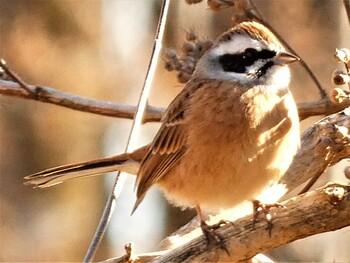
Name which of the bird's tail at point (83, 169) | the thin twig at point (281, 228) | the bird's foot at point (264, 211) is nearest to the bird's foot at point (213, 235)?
the thin twig at point (281, 228)

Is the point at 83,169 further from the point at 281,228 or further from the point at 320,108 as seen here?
the point at 281,228

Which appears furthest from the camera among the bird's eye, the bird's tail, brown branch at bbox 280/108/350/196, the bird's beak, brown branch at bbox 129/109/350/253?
the bird's tail

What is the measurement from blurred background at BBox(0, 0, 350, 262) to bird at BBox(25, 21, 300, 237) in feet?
11.1

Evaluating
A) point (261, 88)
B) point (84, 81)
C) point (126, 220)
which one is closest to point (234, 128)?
point (261, 88)

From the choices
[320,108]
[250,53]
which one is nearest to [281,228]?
[320,108]

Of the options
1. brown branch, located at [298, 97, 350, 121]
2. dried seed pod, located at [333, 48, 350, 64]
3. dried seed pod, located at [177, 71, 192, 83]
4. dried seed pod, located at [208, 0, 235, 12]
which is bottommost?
dried seed pod, located at [333, 48, 350, 64]

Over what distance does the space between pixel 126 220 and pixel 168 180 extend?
401 centimetres

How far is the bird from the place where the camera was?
12.3 feet

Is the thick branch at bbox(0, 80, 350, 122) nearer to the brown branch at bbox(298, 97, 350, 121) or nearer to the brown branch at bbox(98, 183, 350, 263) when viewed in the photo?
the brown branch at bbox(298, 97, 350, 121)

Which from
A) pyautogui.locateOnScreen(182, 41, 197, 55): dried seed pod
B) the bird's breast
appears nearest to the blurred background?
pyautogui.locateOnScreen(182, 41, 197, 55): dried seed pod

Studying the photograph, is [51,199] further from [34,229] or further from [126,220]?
[126,220]

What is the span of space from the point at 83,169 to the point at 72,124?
450cm

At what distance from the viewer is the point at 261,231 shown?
3393mm

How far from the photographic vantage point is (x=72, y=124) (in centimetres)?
870
